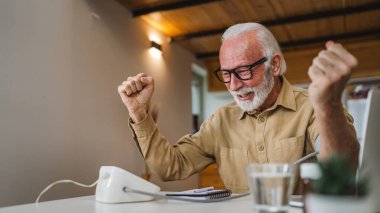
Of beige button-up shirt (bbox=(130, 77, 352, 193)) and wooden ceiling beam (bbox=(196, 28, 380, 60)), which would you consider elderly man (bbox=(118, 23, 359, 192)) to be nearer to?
beige button-up shirt (bbox=(130, 77, 352, 193))

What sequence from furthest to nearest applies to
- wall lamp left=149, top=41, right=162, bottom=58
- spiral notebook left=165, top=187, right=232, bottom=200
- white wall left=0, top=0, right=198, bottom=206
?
wall lamp left=149, top=41, right=162, bottom=58 < white wall left=0, top=0, right=198, bottom=206 < spiral notebook left=165, top=187, right=232, bottom=200

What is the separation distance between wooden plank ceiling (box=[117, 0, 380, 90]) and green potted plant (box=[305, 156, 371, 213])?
223 centimetres

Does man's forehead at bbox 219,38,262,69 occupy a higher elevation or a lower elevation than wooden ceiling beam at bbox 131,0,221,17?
lower

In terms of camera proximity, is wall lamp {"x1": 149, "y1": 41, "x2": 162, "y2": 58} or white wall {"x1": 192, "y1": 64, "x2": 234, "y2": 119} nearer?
wall lamp {"x1": 149, "y1": 41, "x2": 162, "y2": 58}

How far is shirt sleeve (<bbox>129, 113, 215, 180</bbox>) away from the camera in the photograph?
1236 millimetres

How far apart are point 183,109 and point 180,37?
735mm

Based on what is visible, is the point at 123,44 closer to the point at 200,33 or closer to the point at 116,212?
the point at 200,33

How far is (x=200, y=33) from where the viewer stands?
316 centimetres

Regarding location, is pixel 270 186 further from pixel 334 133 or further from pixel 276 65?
pixel 276 65

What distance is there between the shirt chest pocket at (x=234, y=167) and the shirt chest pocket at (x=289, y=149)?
0.14 metres

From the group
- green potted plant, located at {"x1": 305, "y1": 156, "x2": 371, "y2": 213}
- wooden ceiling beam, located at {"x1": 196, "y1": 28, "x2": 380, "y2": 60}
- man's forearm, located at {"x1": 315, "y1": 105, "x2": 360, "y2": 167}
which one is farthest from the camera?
wooden ceiling beam, located at {"x1": 196, "y1": 28, "x2": 380, "y2": 60}

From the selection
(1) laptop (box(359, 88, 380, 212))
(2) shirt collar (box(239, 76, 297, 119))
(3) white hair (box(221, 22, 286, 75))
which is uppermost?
(3) white hair (box(221, 22, 286, 75))

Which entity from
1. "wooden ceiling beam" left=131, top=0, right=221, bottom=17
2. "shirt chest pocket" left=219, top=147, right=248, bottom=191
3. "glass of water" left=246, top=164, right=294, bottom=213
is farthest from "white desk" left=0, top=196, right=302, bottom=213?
"wooden ceiling beam" left=131, top=0, right=221, bottom=17

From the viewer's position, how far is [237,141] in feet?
4.59
